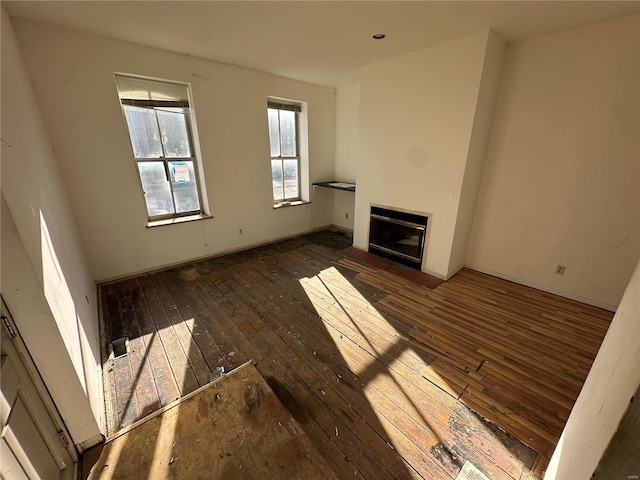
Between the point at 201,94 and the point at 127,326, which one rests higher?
the point at 201,94

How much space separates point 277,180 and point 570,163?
3723 mm

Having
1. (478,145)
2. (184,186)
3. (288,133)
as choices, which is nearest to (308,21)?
(478,145)

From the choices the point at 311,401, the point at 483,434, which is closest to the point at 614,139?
the point at 483,434

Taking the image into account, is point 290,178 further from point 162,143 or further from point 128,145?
point 128,145

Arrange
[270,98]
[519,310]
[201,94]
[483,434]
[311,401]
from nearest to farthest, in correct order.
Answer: [483,434], [311,401], [519,310], [201,94], [270,98]

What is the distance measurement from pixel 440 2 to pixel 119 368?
3588 mm

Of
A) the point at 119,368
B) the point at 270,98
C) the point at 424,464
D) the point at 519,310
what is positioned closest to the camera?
the point at 424,464

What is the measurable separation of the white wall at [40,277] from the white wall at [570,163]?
3.86m

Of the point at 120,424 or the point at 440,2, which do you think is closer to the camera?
the point at 120,424

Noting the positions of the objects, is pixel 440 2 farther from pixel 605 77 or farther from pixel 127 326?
pixel 127 326

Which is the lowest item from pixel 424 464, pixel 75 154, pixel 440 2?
pixel 424 464

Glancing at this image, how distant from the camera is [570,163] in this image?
2551mm

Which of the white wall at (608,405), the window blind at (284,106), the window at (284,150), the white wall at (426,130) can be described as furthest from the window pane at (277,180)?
the white wall at (608,405)

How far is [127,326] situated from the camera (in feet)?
7.72
